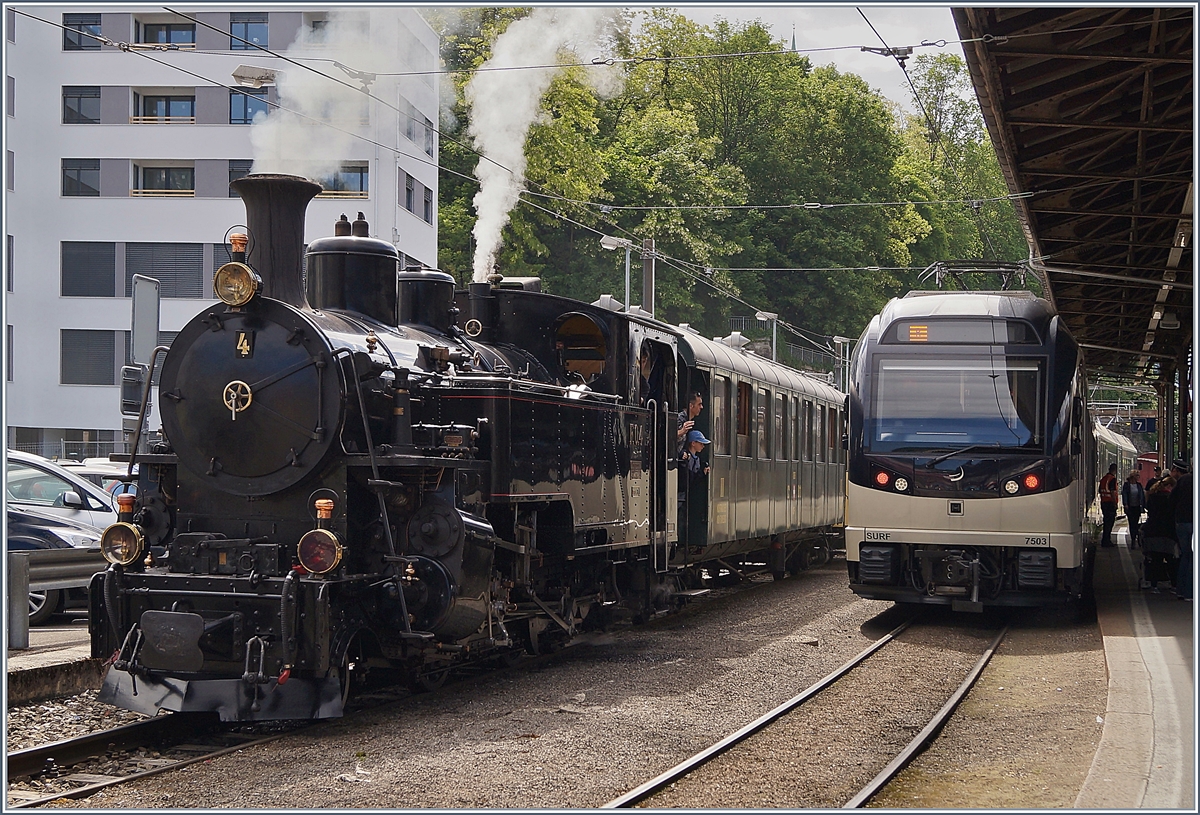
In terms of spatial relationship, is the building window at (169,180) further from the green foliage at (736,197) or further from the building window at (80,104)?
the green foliage at (736,197)

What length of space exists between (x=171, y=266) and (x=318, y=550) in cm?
2910

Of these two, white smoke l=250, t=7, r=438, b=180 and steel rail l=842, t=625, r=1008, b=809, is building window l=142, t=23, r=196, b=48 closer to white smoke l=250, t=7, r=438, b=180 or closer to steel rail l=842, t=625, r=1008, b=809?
white smoke l=250, t=7, r=438, b=180

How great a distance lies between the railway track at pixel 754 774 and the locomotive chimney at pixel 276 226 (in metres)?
3.73

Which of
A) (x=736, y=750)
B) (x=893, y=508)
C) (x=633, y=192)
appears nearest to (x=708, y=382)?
(x=893, y=508)

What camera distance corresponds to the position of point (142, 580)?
7551 millimetres

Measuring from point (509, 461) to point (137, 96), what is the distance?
30.0 m

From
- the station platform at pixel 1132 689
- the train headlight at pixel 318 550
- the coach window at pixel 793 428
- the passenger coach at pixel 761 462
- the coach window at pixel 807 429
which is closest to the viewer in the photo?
the station platform at pixel 1132 689

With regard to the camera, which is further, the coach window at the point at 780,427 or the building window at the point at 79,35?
the building window at the point at 79,35

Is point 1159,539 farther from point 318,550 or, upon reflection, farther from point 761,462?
point 318,550

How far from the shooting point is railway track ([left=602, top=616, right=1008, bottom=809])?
5.95 metres

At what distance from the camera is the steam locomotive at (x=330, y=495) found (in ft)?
23.7

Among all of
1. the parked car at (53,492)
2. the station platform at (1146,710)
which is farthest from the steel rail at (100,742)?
the parked car at (53,492)

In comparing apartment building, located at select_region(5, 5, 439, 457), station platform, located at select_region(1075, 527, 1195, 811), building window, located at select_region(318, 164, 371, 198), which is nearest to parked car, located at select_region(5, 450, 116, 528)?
station platform, located at select_region(1075, 527, 1195, 811)

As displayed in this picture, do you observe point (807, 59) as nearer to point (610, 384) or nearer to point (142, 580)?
point (610, 384)
